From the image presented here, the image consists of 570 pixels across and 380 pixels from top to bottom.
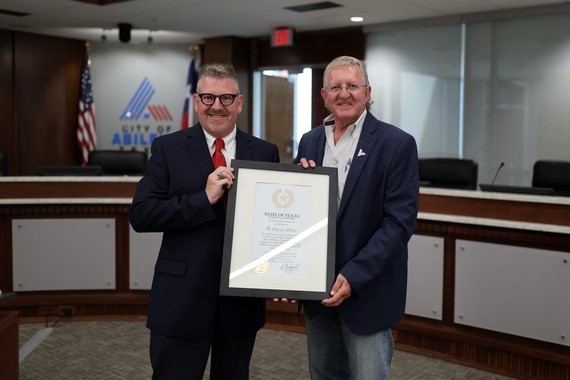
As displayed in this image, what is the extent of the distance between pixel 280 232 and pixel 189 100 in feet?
26.5

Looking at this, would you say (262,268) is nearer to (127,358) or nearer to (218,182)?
(218,182)

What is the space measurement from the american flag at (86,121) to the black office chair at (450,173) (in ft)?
20.7

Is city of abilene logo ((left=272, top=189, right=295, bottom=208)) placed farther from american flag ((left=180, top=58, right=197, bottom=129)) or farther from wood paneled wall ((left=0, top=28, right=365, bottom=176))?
american flag ((left=180, top=58, right=197, bottom=129))

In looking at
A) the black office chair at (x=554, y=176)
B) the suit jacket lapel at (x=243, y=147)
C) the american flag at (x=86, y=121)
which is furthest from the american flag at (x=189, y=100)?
the suit jacket lapel at (x=243, y=147)

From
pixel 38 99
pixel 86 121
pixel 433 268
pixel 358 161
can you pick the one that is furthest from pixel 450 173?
pixel 38 99

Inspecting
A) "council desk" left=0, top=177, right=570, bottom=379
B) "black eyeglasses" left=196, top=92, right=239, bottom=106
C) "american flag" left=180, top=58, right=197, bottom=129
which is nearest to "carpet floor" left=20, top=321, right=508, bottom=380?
"council desk" left=0, top=177, right=570, bottom=379

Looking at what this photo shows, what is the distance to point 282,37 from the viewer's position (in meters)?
8.59

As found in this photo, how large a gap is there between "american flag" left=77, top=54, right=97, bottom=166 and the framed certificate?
27.2 feet

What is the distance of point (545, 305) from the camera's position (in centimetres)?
347

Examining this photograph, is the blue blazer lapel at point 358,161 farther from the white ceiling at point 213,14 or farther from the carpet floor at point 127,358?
the white ceiling at point 213,14

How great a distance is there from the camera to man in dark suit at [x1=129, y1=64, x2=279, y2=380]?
1.97m

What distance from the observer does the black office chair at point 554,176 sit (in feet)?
15.1

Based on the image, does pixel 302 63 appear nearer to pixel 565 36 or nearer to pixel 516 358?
pixel 565 36

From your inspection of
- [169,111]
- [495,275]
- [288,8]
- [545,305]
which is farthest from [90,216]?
[169,111]
